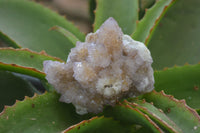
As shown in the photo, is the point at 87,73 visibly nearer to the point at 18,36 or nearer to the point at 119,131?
the point at 119,131

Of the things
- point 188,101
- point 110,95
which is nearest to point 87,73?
point 110,95

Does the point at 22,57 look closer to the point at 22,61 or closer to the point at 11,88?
the point at 22,61

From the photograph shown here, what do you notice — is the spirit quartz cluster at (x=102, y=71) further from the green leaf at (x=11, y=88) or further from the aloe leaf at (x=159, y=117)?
the green leaf at (x=11, y=88)

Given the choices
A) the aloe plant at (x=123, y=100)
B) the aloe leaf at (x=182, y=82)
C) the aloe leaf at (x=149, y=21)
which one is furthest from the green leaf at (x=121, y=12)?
the aloe leaf at (x=182, y=82)

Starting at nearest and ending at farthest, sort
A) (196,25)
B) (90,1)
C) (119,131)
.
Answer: (119,131), (196,25), (90,1)

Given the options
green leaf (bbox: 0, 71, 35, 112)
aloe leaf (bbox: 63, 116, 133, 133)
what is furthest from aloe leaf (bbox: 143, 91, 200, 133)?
green leaf (bbox: 0, 71, 35, 112)

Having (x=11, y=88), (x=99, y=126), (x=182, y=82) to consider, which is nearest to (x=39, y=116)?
(x=99, y=126)
